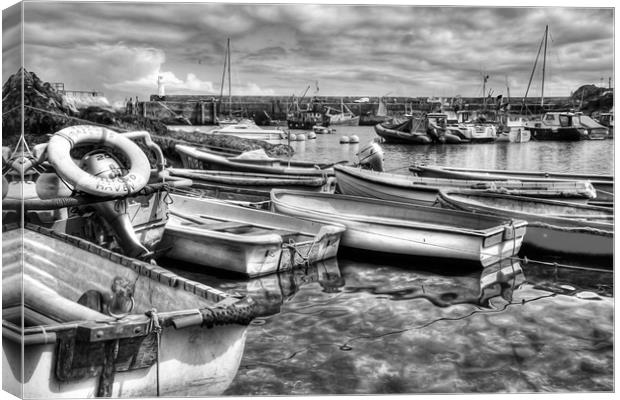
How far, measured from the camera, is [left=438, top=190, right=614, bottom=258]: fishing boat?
8.88 meters

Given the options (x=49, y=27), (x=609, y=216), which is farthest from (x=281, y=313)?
(x=609, y=216)

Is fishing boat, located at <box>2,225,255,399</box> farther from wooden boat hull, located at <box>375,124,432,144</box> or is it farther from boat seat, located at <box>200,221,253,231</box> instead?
wooden boat hull, located at <box>375,124,432,144</box>

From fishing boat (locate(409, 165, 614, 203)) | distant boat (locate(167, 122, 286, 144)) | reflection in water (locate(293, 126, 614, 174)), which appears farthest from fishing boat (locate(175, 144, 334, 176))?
reflection in water (locate(293, 126, 614, 174))

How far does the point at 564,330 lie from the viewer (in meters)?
6.57

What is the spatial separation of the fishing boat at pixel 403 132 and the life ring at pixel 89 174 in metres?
10.4

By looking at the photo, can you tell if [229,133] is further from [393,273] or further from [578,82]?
[578,82]

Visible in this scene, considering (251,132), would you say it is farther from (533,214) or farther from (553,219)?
(553,219)

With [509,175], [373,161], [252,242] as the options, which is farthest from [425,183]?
[252,242]

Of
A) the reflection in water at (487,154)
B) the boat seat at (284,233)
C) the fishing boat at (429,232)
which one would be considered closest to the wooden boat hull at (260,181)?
the fishing boat at (429,232)

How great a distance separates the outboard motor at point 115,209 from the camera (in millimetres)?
7070

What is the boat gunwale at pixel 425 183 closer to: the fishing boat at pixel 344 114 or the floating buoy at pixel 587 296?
the fishing boat at pixel 344 114

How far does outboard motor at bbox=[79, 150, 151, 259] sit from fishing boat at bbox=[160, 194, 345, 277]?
0.83 meters

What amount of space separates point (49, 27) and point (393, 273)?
5341 millimetres

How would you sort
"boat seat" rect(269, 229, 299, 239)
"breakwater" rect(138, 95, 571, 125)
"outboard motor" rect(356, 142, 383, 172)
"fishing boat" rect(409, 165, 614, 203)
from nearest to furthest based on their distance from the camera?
"breakwater" rect(138, 95, 571, 125) → "boat seat" rect(269, 229, 299, 239) → "fishing boat" rect(409, 165, 614, 203) → "outboard motor" rect(356, 142, 383, 172)
